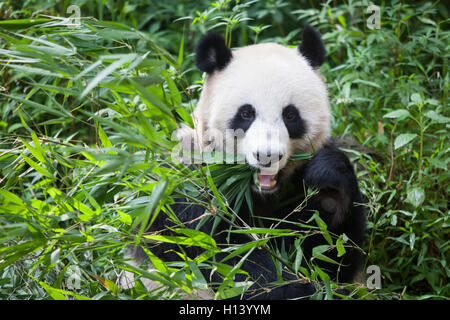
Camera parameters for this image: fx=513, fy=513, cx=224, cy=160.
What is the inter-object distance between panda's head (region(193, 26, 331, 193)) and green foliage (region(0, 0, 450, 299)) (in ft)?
0.49

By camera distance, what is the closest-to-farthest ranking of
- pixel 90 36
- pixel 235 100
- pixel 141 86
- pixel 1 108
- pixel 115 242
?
pixel 141 86 → pixel 115 242 → pixel 90 36 → pixel 235 100 → pixel 1 108

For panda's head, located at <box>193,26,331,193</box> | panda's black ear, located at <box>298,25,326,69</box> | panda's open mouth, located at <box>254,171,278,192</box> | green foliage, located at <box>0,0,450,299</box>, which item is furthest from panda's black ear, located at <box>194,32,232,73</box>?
panda's open mouth, located at <box>254,171,278,192</box>

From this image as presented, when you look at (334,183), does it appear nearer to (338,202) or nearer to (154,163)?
(338,202)

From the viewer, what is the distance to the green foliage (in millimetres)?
2197

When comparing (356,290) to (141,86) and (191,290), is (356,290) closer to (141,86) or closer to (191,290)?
(191,290)

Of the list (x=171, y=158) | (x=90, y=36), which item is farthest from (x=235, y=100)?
(x=90, y=36)

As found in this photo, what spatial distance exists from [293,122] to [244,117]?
27 centimetres

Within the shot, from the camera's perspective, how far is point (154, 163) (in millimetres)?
2133

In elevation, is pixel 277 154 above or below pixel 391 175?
above

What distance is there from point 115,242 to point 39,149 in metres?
0.59

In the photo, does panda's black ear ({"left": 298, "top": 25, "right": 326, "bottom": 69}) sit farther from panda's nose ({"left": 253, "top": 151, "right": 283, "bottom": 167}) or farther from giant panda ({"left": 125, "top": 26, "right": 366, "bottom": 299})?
panda's nose ({"left": 253, "top": 151, "right": 283, "bottom": 167})

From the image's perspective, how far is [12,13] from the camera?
4117 millimetres

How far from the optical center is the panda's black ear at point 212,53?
2896 millimetres

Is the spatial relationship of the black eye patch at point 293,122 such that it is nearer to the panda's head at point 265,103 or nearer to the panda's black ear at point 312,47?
the panda's head at point 265,103
